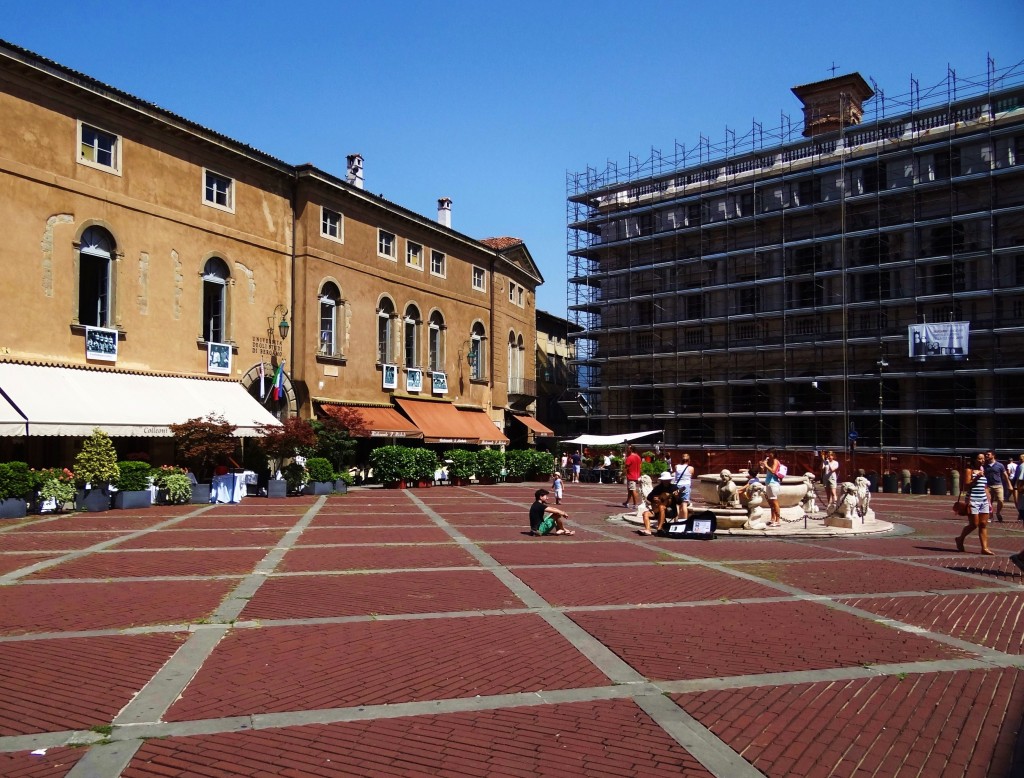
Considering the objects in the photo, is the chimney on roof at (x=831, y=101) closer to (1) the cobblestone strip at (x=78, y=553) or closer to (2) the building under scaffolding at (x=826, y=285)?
(2) the building under scaffolding at (x=826, y=285)

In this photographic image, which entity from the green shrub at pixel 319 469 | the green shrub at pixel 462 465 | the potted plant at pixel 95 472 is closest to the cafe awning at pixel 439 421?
the green shrub at pixel 462 465

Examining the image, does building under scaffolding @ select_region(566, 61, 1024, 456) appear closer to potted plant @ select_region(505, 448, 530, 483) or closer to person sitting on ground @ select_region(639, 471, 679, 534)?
potted plant @ select_region(505, 448, 530, 483)

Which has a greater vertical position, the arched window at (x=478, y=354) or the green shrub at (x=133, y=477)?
the arched window at (x=478, y=354)

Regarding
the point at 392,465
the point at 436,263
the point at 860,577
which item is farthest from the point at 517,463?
the point at 860,577

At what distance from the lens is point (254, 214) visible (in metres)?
30.7

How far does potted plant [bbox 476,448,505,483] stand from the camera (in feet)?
116

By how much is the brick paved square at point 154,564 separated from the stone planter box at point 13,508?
7.07 m

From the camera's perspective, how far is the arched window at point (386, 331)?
121 feet

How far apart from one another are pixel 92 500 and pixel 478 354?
25.3 meters

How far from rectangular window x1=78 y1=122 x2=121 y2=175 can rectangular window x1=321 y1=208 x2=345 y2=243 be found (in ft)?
29.2

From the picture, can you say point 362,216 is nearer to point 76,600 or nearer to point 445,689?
point 76,600

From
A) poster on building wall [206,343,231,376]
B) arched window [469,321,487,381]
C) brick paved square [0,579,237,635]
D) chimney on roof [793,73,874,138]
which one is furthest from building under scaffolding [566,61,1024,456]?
brick paved square [0,579,237,635]

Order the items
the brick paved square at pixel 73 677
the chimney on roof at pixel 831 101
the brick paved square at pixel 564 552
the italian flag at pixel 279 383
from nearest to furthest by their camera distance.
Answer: the brick paved square at pixel 73 677 < the brick paved square at pixel 564 552 < the italian flag at pixel 279 383 < the chimney on roof at pixel 831 101

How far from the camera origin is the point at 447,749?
5.53m
